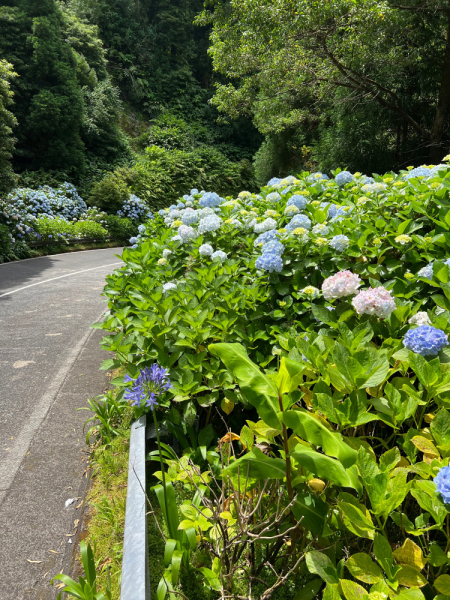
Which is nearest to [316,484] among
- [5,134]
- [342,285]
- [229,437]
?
[229,437]

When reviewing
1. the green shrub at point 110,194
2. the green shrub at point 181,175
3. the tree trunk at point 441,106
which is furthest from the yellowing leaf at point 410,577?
the green shrub at point 181,175

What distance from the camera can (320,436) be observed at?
107cm

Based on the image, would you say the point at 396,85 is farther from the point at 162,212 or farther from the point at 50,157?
the point at 50,157

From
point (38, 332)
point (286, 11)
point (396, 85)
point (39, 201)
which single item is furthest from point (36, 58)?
point (38, 332)

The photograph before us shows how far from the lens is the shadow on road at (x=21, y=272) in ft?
27.4

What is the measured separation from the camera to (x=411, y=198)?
2.84 meters

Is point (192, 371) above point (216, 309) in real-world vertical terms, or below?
below

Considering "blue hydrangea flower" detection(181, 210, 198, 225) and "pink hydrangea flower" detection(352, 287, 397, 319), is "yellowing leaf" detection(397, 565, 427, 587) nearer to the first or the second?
"pink hydrangea flower" detection(352, 287, 397, 319)

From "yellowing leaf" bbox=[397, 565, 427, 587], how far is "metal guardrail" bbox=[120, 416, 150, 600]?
0.76m

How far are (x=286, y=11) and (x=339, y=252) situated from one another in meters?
10.5

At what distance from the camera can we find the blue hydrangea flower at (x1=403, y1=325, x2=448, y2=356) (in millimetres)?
1470

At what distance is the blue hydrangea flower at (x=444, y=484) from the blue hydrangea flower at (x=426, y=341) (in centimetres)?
56

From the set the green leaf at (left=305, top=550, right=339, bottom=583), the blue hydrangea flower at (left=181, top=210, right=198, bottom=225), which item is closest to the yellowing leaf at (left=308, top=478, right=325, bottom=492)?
the green leaf at (left=305, top=550, right=339, bottom=583)

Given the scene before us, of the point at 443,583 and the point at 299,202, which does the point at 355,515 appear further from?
the point at 299,202
